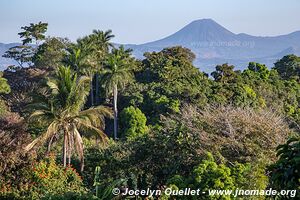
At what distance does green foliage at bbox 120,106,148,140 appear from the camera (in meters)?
32.8

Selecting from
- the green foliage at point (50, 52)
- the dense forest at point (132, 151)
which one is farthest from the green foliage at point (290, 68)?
the dense forest at point (132, 151)

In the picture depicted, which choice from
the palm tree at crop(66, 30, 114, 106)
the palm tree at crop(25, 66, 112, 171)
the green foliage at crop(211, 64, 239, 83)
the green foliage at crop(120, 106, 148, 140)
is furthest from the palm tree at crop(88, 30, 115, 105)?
the palm tree at crop(25, 66, 112, 171)

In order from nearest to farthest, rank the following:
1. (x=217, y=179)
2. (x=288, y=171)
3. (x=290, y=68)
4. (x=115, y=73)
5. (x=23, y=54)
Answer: (x=288, y=171) < (x=217, y=179) < (x=115, y=73) < (x=290, y=68) < (x=23, y=54)

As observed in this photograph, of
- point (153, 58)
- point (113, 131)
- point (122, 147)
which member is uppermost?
point (153, 58)

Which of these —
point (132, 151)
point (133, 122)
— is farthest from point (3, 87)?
point (132, 151)

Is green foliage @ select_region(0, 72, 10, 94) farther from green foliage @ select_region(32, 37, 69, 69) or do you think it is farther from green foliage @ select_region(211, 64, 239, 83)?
green foliage @ select_region(211, 64, 239, 83)

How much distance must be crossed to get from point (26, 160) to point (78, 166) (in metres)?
3.46

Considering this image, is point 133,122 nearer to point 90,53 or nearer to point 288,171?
point 90,53

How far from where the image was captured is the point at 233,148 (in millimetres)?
13648

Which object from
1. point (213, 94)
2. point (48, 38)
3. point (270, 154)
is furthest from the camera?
point (48, 38)

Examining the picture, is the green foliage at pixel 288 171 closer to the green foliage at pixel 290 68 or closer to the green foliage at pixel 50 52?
the green foliage at pixel 50 52

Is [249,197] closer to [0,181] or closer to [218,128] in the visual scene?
[218,128]

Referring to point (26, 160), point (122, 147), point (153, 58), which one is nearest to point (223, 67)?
point (153, 58)

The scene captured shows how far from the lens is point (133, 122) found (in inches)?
1304
